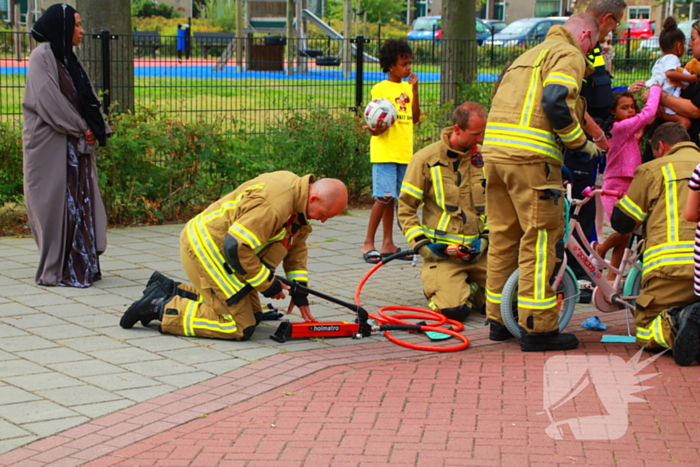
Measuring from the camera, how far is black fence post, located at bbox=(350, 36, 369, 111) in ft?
38.0

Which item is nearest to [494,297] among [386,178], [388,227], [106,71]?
[388,227]

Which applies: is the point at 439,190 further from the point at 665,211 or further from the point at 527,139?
the point at 665,211

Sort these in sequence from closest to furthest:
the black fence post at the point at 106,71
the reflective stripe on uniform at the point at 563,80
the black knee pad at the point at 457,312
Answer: the reflective stripe on uniform at the point at 563,80, the black knee pad at the point at 457,312, the black fence post at the point at 106,71

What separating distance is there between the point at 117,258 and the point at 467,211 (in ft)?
10.8

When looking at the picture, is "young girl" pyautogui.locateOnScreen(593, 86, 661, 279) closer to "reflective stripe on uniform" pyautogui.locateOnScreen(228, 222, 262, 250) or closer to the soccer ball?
the soccer ball

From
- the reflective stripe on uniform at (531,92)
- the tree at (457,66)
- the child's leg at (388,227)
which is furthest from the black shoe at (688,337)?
the tree at (457,66)

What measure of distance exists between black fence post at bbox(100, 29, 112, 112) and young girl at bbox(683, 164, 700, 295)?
22.1 ft

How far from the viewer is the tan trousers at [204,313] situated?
217 inches

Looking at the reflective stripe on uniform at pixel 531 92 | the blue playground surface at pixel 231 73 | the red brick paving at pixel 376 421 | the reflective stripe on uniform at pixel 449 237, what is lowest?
the red brick paving at pixel 376 421

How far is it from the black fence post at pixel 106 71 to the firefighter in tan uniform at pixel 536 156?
5607mm

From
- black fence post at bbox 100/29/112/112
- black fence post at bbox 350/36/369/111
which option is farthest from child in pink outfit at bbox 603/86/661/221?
black fence post at bbox 100/29/112/112

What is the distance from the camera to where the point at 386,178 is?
8.31 meters

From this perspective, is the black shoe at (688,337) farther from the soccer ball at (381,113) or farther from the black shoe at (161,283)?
the soccer ball at (381,113)

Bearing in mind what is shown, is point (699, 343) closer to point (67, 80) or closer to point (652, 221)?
point (652, 221)
